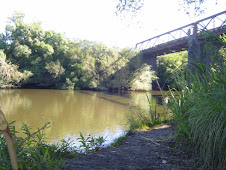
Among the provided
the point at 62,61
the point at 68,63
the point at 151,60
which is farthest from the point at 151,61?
the point at 62,61

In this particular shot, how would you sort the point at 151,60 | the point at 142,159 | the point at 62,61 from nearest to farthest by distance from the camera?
1. the point at 142,159
2. the point at 151,60
3. the point at 62,61

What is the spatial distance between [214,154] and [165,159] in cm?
58

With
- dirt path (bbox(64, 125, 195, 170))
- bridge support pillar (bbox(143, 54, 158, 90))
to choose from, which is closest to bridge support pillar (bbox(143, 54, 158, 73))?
A: bridge support pillar (bbox(143, 54, 158, 90))

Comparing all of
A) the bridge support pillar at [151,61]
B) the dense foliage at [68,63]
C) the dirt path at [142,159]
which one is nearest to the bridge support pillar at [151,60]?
the bridge support pillar at [151,61]

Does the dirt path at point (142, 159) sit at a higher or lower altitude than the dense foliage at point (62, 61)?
lower

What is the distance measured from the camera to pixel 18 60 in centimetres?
2620

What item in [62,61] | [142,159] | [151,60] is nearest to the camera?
[142,159]

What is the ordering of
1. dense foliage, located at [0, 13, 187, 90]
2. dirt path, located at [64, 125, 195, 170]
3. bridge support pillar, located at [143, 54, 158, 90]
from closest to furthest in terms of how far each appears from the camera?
dirt path, located at [64, 125, 195, 170] → dense foliage, located at [0, 13, 187, 90] → bridge support pillar, located at [143, 54, 158, 90]

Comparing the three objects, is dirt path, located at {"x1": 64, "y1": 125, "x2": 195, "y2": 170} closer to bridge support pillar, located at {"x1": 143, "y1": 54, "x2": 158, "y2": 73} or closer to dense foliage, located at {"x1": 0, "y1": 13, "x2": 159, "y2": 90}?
dense foliage, located at {"x1": 0, "y1": 13, "x2": 159, "y2": 90}

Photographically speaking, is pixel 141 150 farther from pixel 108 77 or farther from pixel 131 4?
pixel 108 77

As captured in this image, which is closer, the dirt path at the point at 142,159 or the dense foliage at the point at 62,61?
the dirt path at the point at 142,159

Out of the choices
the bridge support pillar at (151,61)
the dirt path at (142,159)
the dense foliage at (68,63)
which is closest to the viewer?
the dirt path at (142,159)

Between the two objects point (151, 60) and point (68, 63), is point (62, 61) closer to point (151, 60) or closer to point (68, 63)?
point (68, 63)

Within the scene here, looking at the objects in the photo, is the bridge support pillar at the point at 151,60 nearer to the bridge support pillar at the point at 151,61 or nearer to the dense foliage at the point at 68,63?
the bridge support pillar at the point at 151,61
